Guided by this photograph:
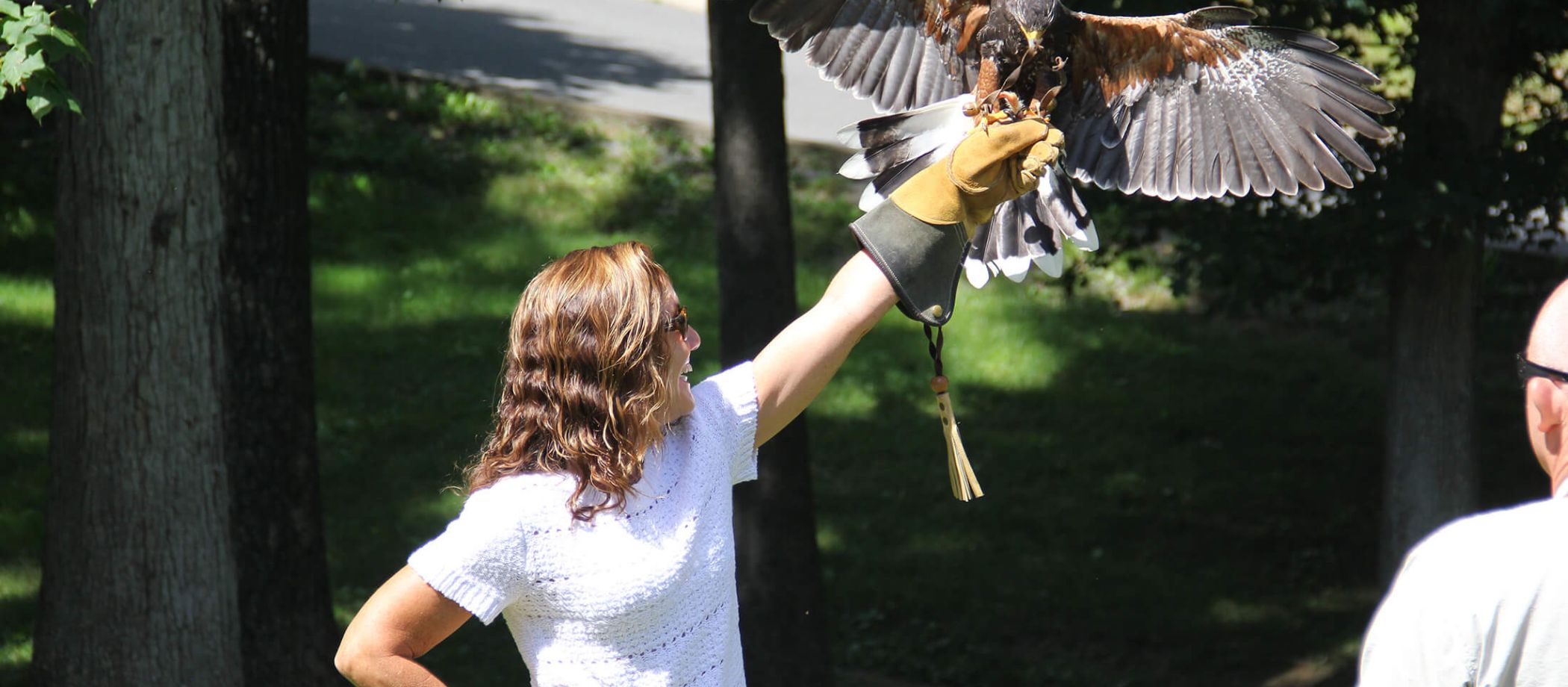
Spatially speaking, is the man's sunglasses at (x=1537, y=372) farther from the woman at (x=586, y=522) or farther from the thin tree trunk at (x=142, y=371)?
the thin tree trunk at (x=142, y=371)

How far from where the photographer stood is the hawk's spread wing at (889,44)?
3.72 meters

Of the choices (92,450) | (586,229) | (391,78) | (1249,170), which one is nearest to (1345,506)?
(1249,170)

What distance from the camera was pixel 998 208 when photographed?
3.35m

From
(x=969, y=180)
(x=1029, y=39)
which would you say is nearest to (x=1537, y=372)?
(x=969, y=180)

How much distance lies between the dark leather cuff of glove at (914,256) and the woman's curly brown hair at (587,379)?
0.39 meters

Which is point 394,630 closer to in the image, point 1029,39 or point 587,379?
point 587,379

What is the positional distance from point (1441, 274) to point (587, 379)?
3882mm

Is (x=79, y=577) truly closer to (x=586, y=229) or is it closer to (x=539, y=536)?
(x=539, y=536)

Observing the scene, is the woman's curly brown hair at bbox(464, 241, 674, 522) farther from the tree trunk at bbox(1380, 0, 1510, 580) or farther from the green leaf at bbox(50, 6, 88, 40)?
the tree trunk at bbox(1380, 0, 1510, 580)

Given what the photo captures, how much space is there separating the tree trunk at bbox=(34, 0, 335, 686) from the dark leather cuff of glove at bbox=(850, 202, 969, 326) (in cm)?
222

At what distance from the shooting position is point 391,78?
10656 mm

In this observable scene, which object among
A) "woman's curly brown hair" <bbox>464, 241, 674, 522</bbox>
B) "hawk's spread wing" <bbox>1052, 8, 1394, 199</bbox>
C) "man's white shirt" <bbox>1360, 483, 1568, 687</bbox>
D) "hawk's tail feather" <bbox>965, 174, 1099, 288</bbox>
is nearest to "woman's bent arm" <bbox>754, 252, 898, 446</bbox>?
"woman's curly brown hair" <bbox>464, 241, 674, 522</bbox>

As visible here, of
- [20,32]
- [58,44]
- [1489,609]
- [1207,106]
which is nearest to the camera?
[1489,609]

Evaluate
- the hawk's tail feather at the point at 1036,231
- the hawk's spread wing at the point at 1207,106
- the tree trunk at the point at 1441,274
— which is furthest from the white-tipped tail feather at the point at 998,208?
the tree trunk at the point at 1441,274
